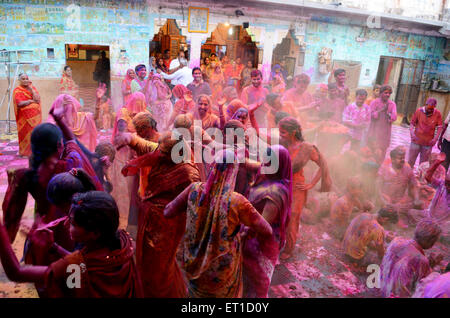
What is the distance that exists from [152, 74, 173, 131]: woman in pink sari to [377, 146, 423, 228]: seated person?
4103 mm

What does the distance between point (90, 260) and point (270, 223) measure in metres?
1.65

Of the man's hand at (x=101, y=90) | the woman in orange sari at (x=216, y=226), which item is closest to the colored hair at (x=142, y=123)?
the woman in orange sari at (x=216, y=226)

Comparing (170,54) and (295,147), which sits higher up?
(170,54)

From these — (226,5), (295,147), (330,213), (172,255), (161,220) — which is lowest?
(330,213)

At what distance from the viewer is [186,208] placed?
2.98m

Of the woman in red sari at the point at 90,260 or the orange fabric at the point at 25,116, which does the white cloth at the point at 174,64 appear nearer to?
the orange fabric at the point at 25,116

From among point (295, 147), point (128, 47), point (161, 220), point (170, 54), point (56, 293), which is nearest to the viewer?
point (56, 293)

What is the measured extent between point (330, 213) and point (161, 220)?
329 centimetres

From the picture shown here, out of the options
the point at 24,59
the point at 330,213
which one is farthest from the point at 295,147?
the point at 24,59

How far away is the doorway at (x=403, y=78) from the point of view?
1027cm

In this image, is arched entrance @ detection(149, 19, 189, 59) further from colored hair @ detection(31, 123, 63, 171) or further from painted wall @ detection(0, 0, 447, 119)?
colored hair @ detection(31, 123, 63, 171)

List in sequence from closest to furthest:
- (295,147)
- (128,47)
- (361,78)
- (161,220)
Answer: (161,220) < (295,147) < (128,47) < (361,78)

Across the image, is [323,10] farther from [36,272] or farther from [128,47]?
[36,272]

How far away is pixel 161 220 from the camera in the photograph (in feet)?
11.5
